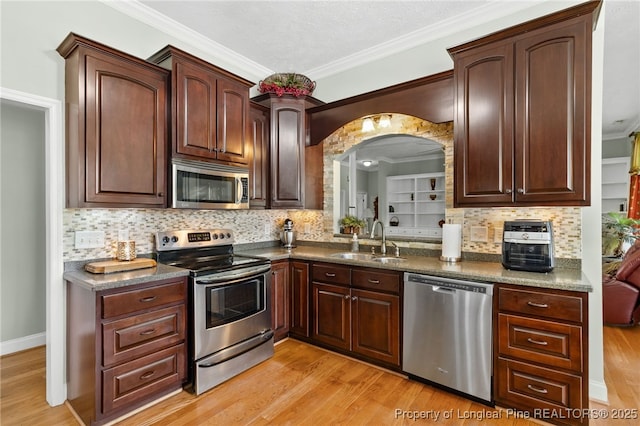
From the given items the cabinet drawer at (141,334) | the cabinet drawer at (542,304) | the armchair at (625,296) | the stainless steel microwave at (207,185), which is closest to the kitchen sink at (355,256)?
the stainless steel microwave at (207,185)

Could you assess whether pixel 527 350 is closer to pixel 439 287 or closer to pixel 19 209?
pixel 439 287

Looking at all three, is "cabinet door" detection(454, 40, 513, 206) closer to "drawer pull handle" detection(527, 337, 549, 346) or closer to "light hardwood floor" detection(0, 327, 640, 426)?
"drawer pull handle" detection(527, 337, 549, 346)

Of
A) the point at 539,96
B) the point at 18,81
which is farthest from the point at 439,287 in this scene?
the point at 18,81

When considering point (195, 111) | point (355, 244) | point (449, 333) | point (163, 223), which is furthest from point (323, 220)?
point (449, 333)

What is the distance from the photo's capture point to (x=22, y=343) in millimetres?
3088

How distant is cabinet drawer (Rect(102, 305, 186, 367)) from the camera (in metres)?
1.96

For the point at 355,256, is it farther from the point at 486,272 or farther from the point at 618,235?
the point at 618,235

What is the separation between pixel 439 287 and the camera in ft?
7.60

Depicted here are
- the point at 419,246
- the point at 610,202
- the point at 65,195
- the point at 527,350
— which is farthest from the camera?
the point at 610,202

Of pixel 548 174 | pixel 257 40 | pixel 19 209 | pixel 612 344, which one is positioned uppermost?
pixel 257 40

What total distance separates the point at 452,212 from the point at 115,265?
267cm

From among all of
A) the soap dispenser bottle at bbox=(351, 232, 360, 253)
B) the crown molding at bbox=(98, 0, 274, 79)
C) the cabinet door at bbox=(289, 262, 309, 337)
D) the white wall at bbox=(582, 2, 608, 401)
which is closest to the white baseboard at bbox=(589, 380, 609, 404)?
the white wall at bbox=(582, 2, 608, 401)

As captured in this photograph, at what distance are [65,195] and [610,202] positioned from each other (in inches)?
335

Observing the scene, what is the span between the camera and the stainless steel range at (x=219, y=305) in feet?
7.70
